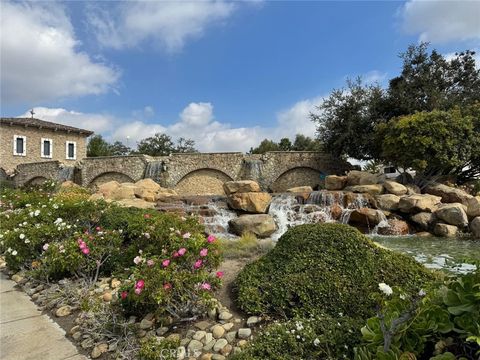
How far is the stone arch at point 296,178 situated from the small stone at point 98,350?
67.7 feet

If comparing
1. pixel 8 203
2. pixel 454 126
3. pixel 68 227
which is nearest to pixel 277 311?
pixel 68 227

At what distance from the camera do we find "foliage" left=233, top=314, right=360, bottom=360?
2.12 m

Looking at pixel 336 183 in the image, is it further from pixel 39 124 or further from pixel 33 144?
pixel 33 144

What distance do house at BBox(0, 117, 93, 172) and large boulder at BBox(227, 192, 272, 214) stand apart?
21.0 m

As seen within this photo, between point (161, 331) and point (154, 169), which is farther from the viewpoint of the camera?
point (154, 169)

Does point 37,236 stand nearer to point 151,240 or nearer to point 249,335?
point 151,240

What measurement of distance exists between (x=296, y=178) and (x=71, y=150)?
2417cm

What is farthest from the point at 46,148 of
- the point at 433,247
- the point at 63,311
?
the point at 433,247

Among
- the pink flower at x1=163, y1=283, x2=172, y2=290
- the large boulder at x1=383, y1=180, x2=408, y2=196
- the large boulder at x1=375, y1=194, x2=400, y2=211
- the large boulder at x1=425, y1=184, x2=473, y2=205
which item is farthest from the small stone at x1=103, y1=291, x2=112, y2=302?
the large boulder at x1=425, y1=184, x2=473, y2=205

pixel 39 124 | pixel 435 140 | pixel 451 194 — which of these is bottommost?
pixel 451 194

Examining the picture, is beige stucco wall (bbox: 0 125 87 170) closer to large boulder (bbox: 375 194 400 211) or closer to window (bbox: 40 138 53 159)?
window (bbox: 40 138 53 159)

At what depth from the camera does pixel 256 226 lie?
1038cm

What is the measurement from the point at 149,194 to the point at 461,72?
18646 millimetres

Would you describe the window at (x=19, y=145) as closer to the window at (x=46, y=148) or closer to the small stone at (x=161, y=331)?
the window at (x=46, y=148)
